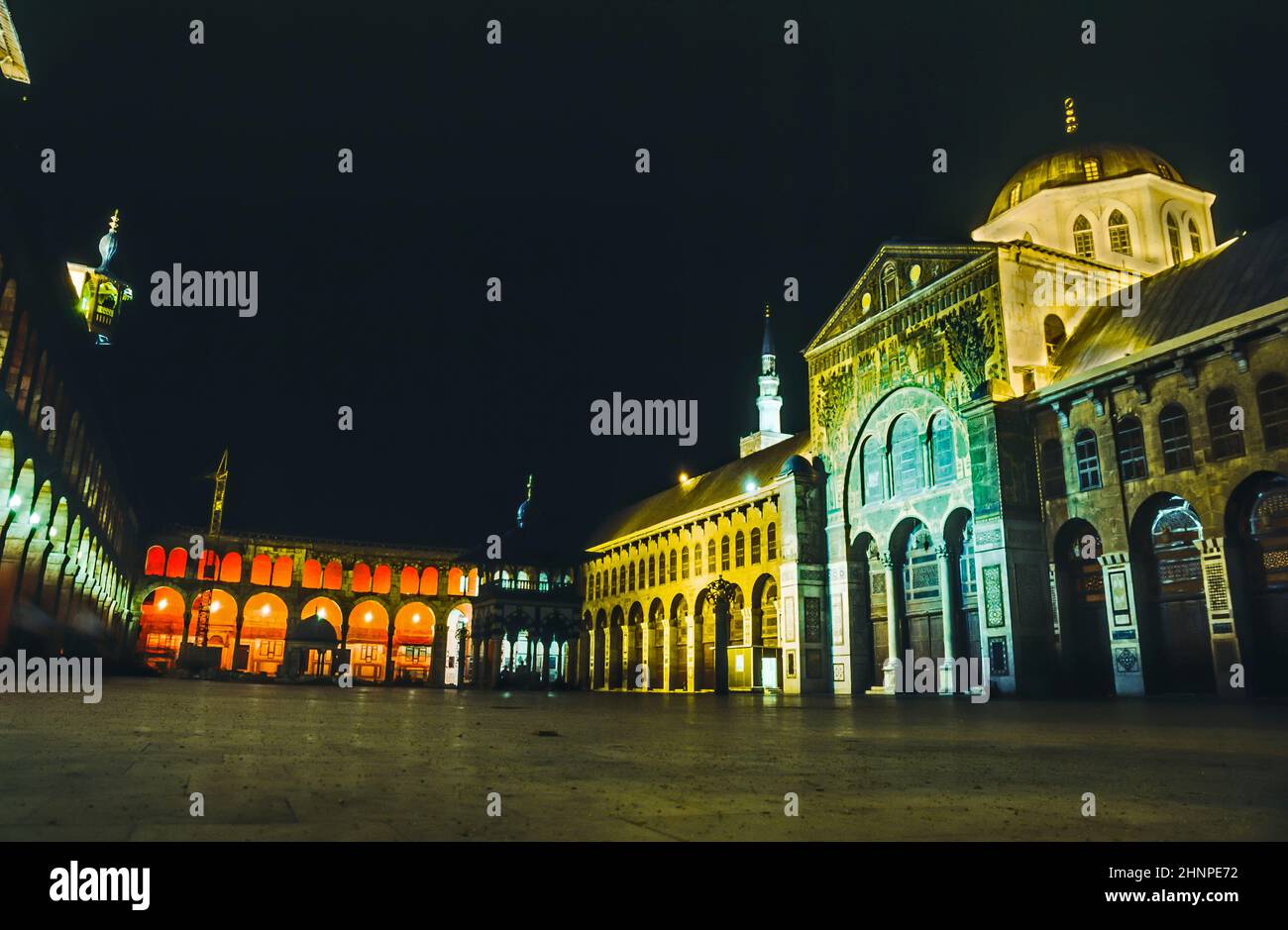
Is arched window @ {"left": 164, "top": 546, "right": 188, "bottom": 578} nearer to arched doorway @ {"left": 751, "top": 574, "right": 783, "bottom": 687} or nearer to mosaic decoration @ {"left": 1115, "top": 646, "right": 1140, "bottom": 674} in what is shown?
arched doorway @ {"left": 751, "top": 574, "right": 783, "bottom": 687}

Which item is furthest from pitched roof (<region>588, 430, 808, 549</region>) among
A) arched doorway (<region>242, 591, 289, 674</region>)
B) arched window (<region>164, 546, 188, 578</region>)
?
arched window (<region>164, 546, 188, 578</region>)

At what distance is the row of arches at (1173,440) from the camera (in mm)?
20531

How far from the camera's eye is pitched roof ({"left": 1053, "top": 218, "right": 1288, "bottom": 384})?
22.9 meters

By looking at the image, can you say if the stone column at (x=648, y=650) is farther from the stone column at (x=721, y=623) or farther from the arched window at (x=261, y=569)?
the arched window at (x=261, y=569)

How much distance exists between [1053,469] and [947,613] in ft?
19.7

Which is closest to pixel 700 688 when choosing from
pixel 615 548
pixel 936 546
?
pixel 615 548

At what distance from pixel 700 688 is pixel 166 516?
4651 centimetres

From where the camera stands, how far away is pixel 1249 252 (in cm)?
2423

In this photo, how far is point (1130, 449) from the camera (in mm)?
24016

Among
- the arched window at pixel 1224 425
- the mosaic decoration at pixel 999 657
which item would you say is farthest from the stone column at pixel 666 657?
the arched window at pixel 1224 425

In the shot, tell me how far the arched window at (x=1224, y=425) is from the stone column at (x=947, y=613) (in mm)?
9215

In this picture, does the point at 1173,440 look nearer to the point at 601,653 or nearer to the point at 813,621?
the point at 813,621
